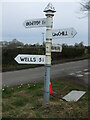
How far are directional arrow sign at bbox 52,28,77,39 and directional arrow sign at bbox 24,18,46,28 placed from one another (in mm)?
344

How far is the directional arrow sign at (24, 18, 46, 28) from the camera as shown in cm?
599

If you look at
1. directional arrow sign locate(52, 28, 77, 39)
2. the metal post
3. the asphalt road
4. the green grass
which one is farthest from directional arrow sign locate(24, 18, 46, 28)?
the asphalt road

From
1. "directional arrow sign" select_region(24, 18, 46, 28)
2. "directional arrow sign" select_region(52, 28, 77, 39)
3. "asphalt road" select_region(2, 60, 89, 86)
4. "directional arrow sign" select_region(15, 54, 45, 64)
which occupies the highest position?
"directional arrow sign" select_region(24, 18, 46, 28)

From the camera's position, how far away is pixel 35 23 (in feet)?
20.1

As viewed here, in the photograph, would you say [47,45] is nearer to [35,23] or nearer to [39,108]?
[35,23]

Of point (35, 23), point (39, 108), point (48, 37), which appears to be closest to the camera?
point (39, 108)

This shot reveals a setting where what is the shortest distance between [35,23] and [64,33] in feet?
2.52

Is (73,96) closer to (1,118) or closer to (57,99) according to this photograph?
(57,99)

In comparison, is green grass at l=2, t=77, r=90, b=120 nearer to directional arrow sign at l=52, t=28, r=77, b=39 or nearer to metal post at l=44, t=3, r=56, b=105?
metal post at l=44, t=3, r=56, b=105

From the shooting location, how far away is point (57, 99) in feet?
21.9

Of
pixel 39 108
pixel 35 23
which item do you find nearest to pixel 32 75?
pixel 35 23

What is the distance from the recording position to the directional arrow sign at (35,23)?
19.7ft

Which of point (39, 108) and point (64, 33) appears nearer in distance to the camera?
point (39, 108)

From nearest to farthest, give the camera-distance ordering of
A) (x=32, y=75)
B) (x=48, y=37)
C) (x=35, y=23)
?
1. (x=48, y=37)
2. (x=35, y=23)
3. (x=32, y=75)
